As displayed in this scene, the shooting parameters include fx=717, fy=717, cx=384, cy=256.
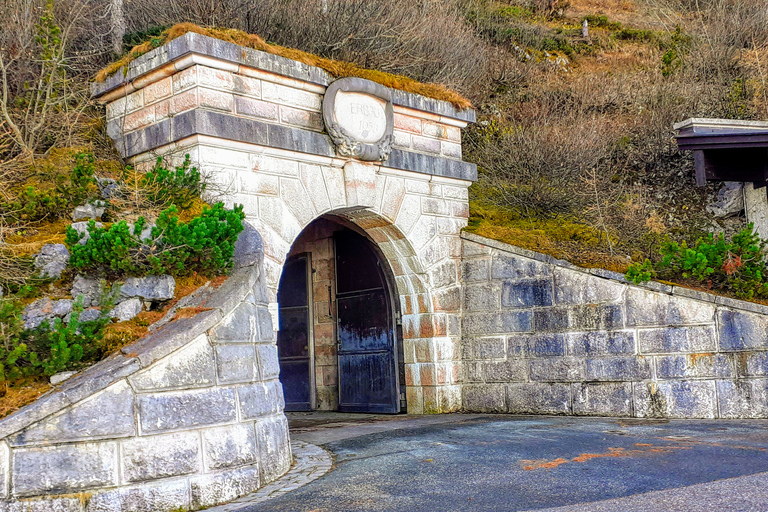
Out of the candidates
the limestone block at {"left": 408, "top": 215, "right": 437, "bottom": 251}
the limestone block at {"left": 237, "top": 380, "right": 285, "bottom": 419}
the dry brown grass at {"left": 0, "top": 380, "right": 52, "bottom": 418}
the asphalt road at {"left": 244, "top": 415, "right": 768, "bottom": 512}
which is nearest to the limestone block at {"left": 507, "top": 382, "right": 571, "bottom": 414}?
the asphalt road at {"left": 244, "top": 415, "right": 768, "bottom": 512}

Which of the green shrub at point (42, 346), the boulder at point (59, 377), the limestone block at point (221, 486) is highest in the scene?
the green shrub at point (42, 346)

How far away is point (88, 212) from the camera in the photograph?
245 inches

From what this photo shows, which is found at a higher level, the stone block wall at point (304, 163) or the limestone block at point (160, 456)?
the stone block wall at point (304, 163)

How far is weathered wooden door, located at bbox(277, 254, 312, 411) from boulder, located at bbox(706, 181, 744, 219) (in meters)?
6.67

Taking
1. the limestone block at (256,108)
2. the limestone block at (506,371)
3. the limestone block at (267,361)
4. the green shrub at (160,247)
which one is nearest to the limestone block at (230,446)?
the limestone block at (267,361)

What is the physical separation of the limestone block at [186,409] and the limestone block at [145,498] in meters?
0.36

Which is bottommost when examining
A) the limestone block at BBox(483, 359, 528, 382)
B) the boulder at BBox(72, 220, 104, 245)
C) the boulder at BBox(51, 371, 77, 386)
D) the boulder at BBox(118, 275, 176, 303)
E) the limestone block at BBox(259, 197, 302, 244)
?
the limestone block at BBox(483, 359, 528, 382)

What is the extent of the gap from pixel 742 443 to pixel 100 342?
17.1 feet

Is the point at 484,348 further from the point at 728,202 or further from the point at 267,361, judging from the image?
the point at 728,202

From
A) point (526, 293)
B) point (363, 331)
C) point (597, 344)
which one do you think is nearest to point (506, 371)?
point (526, 293)

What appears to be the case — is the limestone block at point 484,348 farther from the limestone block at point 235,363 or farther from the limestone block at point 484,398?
the limestone block at point 235,363

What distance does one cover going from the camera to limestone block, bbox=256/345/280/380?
5527mm

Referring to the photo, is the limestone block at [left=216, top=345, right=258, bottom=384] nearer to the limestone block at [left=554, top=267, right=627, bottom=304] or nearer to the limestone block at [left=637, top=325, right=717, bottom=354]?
the limestone block at [left=554, top=267, right=627, bottom=304]

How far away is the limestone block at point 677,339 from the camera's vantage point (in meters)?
7.66
